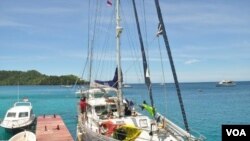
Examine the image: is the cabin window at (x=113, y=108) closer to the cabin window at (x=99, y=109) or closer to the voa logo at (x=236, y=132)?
the cabin window at (x=99, y=109)

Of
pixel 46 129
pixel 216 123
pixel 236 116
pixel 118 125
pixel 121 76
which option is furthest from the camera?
pixel 236 116

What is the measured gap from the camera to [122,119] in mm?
25344

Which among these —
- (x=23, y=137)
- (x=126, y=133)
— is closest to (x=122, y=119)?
(x=126, y=133)

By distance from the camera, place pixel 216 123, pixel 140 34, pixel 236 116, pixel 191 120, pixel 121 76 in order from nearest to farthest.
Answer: pixel 140 34 → pixel 121 76 → pixel 216 123 → pixel 191 120 → pixel 236 116

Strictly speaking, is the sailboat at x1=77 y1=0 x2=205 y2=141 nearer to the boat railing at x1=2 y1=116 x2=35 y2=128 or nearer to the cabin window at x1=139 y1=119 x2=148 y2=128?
the cabin window at x1=139 y1=119 x2=148 y2=128

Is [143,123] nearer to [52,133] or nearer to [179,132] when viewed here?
[179,132]

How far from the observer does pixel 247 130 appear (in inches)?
546

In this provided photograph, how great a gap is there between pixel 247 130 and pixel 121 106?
48.0 ft

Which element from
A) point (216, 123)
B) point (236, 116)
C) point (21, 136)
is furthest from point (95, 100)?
point (236, 116)

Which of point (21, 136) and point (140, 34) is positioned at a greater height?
point (140, 34)

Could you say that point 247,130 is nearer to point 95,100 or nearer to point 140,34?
point 140,34

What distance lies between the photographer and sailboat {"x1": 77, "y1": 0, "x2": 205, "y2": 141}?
2150cm

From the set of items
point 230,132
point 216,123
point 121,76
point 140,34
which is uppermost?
point 140,34

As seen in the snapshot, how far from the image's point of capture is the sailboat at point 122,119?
846 inches
